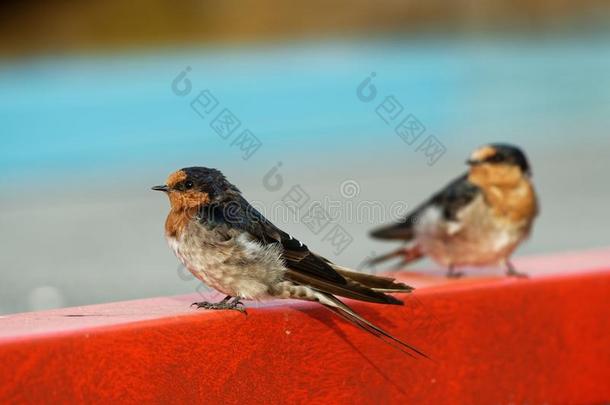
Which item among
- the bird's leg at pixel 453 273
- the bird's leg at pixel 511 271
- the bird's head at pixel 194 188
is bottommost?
the bird's leg at pixel 511 271

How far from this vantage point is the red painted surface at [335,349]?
424 centimetres

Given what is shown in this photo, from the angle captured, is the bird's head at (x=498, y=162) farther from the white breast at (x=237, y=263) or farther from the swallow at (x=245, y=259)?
the white breast at (x=237, y=263)

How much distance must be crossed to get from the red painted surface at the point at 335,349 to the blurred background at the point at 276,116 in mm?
2688

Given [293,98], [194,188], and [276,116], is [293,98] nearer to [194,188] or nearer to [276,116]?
[276,116]

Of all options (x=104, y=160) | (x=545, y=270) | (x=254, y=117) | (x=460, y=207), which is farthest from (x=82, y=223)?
(x=254, y=117)

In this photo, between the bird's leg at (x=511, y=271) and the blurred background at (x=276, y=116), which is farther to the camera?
the blurred background at (x=276, y=116)

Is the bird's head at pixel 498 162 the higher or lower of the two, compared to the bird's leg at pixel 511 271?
higher

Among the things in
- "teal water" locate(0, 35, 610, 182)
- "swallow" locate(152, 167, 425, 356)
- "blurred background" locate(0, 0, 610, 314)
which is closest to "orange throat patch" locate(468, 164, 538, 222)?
"blurred background" locate(0, 0, 610, 314)

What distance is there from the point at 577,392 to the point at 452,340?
2.65ft

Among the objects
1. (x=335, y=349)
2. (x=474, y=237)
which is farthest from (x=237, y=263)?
(x=474, y=237)

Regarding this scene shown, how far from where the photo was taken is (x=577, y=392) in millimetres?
5453

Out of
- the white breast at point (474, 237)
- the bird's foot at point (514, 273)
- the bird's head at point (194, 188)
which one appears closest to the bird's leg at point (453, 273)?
Result: the white breast at point (474, 237)

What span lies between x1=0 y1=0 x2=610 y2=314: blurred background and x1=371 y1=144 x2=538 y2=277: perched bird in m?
1.66

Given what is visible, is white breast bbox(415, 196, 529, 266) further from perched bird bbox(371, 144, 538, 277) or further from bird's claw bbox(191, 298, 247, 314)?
bird's claw bbox(191, 298, 247, 314)
